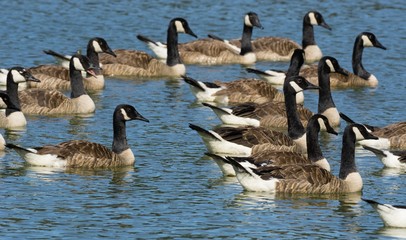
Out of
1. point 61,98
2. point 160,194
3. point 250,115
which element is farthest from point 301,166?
point 61,98

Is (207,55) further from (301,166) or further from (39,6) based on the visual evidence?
(301,166)

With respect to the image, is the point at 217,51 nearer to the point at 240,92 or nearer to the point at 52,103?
the point at 240,92

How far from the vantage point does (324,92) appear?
82.8 feet

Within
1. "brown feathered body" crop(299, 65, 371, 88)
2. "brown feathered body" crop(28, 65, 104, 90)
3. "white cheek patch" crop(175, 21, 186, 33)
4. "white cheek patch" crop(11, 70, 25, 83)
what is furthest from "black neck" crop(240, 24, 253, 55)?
"white cheek patch" crop(11, 70, 25, 83)

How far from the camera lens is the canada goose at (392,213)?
1595cm

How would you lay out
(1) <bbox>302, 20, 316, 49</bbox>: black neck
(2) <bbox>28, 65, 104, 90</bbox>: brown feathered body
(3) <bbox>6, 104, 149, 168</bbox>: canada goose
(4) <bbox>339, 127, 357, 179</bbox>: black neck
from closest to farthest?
(4) <bbox>339, 127, 357, 179</bbox>: black neck → (3) <bbox>6, 104, 149, 168</bbox>: canada goose → (2) <bbox>28, 65, 104, 90</bbox>: brown feathered body → (1) <bbox>302, 20, 316, 49</bbox>: black neck

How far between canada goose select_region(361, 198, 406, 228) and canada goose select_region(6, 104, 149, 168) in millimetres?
5334

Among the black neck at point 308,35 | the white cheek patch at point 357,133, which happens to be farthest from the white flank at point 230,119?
the black neck at point 308,35

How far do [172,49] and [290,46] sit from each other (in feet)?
12.9

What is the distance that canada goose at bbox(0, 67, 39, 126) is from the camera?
22.9 m

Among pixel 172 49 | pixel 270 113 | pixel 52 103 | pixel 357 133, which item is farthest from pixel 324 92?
pixel 172 49

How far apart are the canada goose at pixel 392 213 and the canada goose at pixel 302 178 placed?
233 cm

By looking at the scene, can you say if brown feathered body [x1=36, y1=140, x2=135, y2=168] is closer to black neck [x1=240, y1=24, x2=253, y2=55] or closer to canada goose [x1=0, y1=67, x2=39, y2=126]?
canada goose [x1=0, y1=67, x2=39, y2=126]

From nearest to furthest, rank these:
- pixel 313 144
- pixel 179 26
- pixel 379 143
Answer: pixel 313 144, pixel 379 143, pixel 179 26
